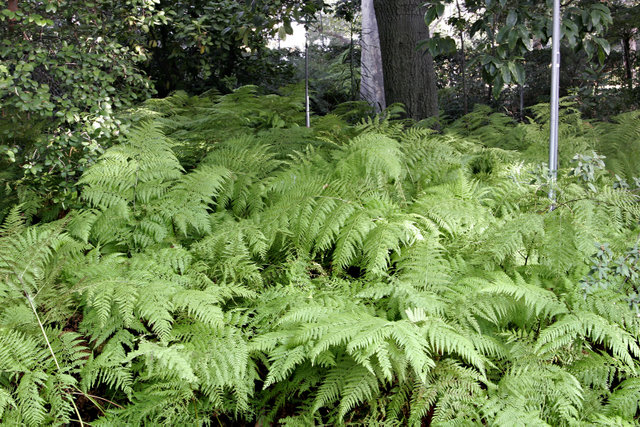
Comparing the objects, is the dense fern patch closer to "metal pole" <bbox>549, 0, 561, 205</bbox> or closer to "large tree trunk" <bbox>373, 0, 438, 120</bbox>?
"metal pole" <bbox>549, 0, 561, 205</bbox>

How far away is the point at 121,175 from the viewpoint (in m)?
3.04

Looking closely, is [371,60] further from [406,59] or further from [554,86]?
[554,86]

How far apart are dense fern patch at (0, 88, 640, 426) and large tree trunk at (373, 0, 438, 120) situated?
2.47 meters

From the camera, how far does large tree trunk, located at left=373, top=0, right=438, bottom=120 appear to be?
528cm

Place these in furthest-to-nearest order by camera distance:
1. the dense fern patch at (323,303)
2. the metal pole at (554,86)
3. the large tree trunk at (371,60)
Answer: the large tree trunk at (371,60) → the metal pole at (554,86) → the dense fern patch at (323,303)

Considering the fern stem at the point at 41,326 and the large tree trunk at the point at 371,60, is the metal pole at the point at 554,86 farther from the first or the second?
the large tree trunk at the point at 371,60

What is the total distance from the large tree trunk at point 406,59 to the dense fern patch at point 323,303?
247 centimetres

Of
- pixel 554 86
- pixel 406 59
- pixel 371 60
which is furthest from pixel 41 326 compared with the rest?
pixel 371 60

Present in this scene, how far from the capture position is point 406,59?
530 centimetres

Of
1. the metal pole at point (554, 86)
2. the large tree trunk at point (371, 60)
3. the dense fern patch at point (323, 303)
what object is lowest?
the dense fern patch at point (323, 303)

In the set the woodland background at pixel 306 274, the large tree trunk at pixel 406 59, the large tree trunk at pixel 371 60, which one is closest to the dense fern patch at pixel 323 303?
the woodland background at pixel 306 274

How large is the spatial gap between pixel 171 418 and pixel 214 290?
58cm

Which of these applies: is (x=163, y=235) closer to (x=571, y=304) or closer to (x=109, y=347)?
(x=109, y=347)

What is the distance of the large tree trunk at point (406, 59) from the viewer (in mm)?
5281
